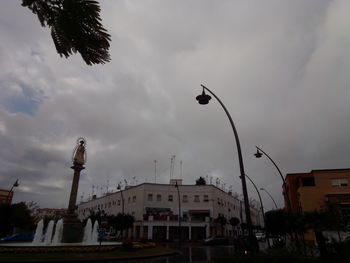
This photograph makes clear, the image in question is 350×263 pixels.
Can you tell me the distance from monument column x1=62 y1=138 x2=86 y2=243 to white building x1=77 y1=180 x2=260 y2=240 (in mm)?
24140

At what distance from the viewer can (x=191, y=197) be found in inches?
2721

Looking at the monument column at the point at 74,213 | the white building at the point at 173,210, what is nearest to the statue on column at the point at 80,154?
the monument column at the point at 74,213

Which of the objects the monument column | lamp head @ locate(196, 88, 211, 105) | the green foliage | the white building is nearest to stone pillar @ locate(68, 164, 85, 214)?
the monument column

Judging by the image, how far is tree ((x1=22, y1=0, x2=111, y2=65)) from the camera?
2.76 meters

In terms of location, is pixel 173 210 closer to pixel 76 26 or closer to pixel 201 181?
pixel 201 181

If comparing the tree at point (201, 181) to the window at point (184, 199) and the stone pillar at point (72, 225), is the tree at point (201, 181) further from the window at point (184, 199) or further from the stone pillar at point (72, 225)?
the stone pillar at point (72, 225)

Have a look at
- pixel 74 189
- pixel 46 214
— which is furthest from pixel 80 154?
pixel 46 214

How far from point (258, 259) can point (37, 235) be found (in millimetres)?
33420

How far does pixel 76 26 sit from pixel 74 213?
3943cm

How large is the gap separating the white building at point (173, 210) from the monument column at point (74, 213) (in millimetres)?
24140

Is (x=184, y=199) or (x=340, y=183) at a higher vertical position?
(x=184, y=199)

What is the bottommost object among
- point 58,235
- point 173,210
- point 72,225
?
point 58,235

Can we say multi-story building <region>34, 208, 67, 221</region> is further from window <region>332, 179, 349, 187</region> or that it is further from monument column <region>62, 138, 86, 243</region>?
window <region>332, 179, 349, 187</region>

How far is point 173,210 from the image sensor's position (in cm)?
6800
